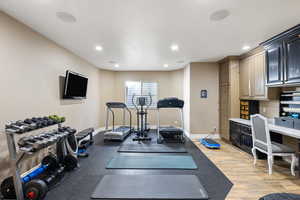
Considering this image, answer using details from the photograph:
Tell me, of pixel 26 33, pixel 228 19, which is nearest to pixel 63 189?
pixel 26 33

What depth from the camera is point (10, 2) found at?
2.09m

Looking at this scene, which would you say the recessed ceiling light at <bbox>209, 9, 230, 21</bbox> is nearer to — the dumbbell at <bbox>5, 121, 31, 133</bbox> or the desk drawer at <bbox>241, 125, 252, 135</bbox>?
the desk drawer at <bbox>241, 125, 252, 135</bbox>

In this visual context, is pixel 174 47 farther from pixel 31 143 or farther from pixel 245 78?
pixel 31 143

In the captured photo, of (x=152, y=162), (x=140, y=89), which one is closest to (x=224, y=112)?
(x=152, y=162)

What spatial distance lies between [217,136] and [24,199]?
5446 millimetres

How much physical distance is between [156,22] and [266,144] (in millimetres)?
3116

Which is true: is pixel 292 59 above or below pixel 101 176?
above

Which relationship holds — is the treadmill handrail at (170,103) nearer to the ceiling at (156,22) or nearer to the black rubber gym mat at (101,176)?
the black rubber gym mat at (101,176)

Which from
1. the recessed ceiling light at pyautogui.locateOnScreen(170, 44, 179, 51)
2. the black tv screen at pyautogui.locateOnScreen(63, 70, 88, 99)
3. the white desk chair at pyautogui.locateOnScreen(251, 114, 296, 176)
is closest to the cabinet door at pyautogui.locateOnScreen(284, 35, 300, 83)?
the white desk chair at pyautogui.locateOnScreen(251, 114, 296, 176)

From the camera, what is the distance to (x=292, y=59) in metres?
2.86

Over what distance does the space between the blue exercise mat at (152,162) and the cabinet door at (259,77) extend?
2.48 m

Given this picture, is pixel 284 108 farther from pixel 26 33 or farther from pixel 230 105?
pixel 26 33

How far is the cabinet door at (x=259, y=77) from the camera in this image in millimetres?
3686

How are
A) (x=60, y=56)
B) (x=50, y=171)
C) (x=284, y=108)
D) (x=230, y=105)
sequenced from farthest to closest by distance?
1. (x=230, y=105)
2. (x=60, y=56)
3. (x=284, y=108)
4. (x=50, y=171)
